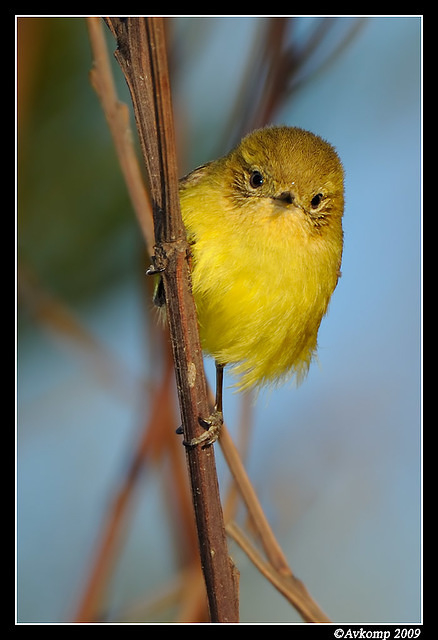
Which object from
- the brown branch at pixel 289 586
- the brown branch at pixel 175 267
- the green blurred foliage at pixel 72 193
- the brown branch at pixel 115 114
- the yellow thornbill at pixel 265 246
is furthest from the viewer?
the green blurred foliage at pixel 72 193

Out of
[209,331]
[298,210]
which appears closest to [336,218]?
[298,210]

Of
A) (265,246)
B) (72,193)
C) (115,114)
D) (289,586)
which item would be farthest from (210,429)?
(72,193)

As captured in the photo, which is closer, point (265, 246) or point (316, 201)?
point (265, 246)

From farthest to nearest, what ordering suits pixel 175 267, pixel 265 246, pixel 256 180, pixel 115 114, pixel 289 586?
pixel 256 180
pixel 265 246
pixel 115 114
pixel 289 586
pixel 175 267

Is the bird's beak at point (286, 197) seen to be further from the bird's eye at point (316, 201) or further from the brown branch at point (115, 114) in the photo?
the brown branch at point (115, 114)

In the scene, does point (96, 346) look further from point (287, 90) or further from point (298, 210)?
point (287, 90)

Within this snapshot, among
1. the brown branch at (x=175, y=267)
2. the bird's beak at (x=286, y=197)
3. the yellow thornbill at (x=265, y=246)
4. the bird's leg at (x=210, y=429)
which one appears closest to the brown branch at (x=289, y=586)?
the brown branch at (x=175, y=267)

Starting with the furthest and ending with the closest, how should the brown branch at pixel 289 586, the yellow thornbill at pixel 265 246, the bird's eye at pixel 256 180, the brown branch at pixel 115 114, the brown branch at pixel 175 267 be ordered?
the bird's eye at pixel 256 180 < the yellow thornbill at pixel 265 246 < the brown branch at pixel 115 114 < the brown branch at pixel 289 586 < the brown branch at pixel 175 267

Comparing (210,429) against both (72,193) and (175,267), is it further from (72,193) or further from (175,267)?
(72,193)
